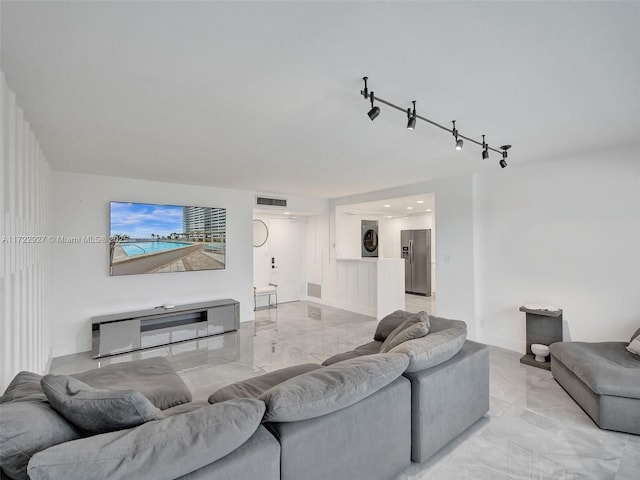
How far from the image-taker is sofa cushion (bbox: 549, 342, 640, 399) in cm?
233

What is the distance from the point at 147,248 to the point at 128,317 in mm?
997

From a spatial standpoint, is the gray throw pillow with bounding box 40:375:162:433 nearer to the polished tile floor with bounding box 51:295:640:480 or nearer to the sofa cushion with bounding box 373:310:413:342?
the polished tile floor with bounding box 51:295:640:480

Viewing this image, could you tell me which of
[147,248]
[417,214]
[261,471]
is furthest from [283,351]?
[417,214]

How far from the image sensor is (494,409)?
8.65 ft

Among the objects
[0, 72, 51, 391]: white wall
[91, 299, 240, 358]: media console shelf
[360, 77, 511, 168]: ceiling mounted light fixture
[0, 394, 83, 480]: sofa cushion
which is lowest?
[91, 299, 240, 358]: media console shelf

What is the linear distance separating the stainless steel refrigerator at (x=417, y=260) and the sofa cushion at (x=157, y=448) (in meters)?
7.62

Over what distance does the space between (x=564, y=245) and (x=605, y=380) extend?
1.83 m

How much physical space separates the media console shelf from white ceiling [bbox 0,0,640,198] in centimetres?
216

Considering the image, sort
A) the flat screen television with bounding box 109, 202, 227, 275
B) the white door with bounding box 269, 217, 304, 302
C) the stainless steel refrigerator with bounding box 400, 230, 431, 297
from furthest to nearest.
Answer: the stainless steel refrigerator with bounding box 400, 230, 431, 297
the white door with bounding box 269, 217, 304, 302
the flat screen television with bounding box 109, 202, 227, 275

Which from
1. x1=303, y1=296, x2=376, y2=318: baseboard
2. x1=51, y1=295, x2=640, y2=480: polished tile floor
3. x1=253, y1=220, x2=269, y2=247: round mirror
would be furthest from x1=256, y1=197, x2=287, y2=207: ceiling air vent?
x1=303, y1=296, x2=376, y2=318: baseboard

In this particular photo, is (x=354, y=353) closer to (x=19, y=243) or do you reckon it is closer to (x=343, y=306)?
(x=19, y=243)

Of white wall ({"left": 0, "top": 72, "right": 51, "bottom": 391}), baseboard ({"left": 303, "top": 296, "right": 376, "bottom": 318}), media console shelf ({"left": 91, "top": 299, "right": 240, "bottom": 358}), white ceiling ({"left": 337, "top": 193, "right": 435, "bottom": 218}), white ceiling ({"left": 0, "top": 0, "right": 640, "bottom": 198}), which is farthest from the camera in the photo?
baseboard ({"left": 303, "top": 296, "right": 376, "bottom": 318})

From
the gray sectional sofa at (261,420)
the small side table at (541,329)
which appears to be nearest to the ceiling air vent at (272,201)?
the gray sectional sofa at (261,420)

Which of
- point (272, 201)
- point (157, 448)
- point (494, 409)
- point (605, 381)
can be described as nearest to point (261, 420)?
point (157, 448)
